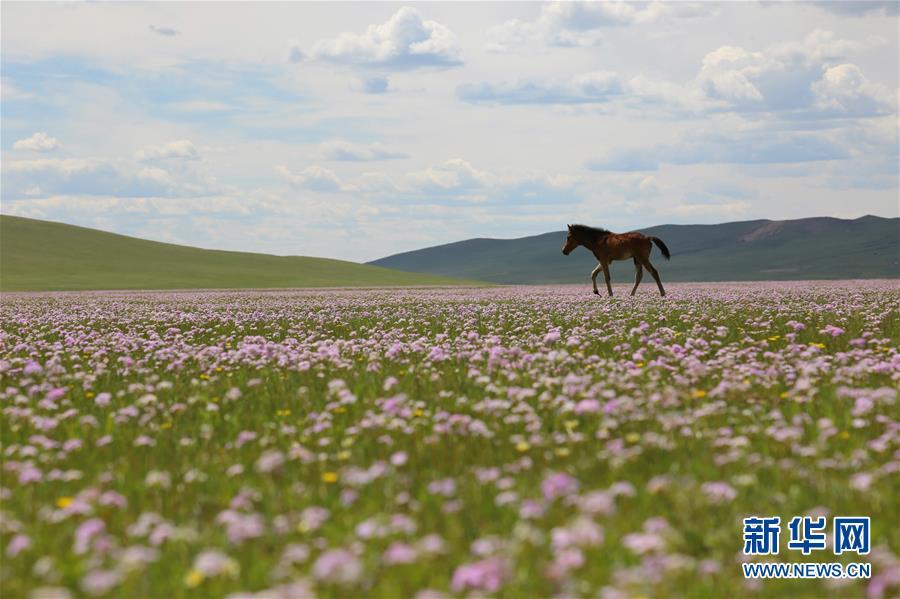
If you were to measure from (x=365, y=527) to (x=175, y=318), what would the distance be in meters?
20.9

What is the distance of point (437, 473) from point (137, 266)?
379 ft

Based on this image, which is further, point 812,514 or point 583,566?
point 812,514

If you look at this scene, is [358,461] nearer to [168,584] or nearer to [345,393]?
[345,393]

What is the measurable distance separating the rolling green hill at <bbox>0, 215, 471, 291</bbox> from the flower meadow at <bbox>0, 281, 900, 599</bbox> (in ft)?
259

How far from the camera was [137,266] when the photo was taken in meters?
116

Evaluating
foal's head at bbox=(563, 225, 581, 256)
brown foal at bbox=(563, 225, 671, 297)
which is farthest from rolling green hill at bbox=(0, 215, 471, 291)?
brown foal at bbox=(563, 225, 671, 297)

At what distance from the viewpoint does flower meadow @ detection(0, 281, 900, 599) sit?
5020mm

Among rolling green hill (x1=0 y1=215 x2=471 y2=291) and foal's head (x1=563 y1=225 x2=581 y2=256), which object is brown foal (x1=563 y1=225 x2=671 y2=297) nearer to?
foal's head (x1=563 y1=225 x2=581 y2=256)

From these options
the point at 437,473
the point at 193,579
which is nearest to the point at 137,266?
the point at 437,473

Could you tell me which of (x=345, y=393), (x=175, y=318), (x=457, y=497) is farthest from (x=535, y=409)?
(x=175, y=318)

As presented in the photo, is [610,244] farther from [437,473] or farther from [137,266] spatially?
[137,266]

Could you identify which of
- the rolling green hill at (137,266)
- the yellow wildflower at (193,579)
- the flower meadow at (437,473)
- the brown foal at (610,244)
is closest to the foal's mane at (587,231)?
the brown foal at (610,244)

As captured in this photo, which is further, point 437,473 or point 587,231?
point 587,231

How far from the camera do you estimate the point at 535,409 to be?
9.57 metres
